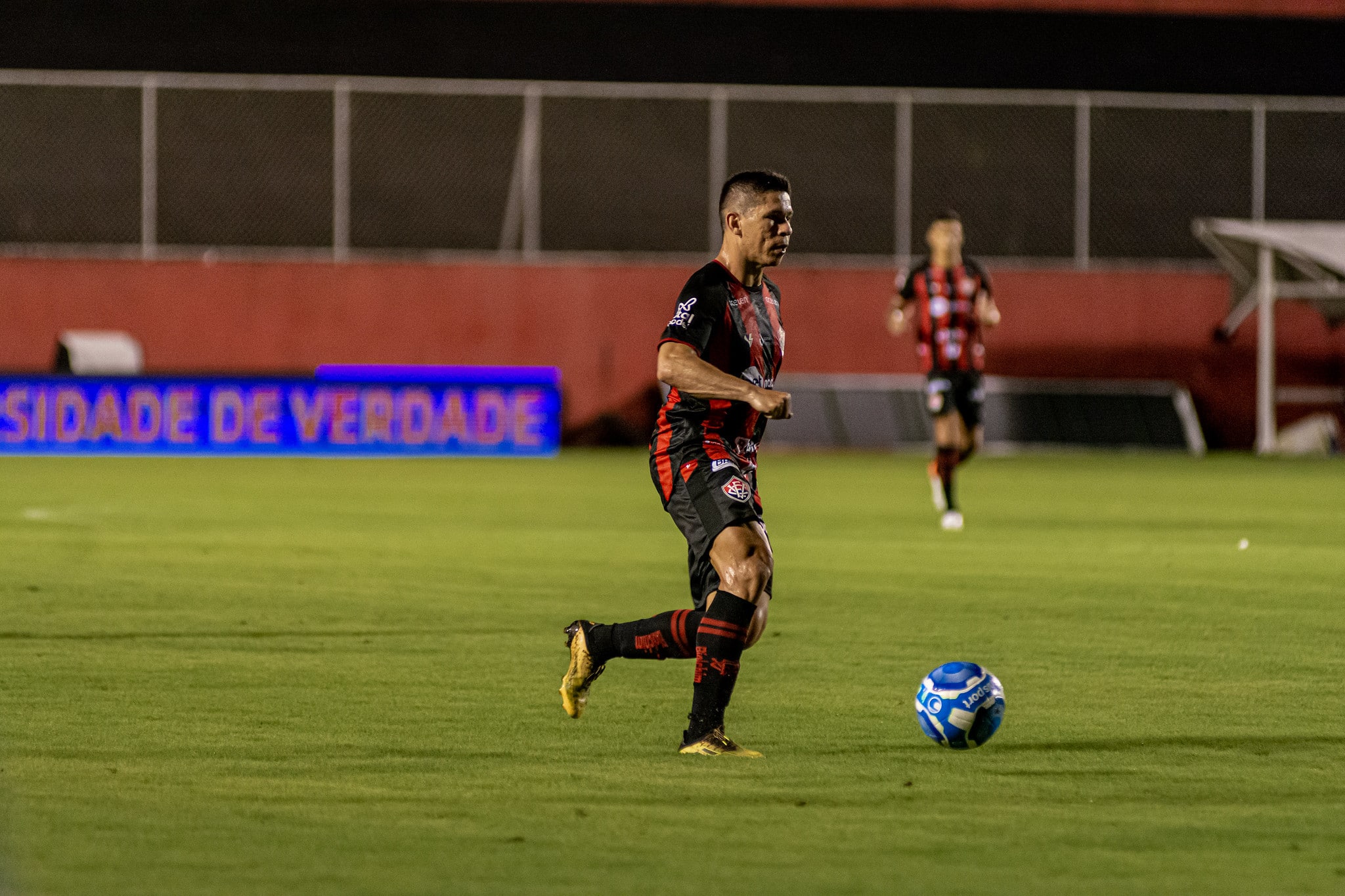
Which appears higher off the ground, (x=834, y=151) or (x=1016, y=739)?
(x=834, y=151)

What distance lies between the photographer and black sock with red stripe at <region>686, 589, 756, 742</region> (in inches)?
259

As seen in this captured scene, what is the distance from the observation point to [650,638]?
22.6ft

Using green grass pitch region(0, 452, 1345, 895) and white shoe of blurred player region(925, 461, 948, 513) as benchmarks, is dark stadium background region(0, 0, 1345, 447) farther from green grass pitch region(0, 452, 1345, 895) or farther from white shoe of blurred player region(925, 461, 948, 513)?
green grass pitch region(0, 452, 1345, 895)

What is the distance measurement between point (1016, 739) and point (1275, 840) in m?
1.58

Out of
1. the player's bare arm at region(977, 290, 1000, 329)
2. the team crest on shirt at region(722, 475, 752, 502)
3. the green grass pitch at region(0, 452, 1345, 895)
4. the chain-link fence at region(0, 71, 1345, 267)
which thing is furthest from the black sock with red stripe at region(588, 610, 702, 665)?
the chain-link fence at region(0, 71, 1345, 267)

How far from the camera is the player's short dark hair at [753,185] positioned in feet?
22.1

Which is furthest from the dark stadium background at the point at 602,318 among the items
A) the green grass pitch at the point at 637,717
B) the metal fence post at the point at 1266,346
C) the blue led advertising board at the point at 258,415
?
the green grass pitch at the point at 637,717

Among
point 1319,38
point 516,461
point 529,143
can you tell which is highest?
point 1319,38

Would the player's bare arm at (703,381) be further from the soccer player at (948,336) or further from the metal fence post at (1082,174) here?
the metal fence post at (1082,174)

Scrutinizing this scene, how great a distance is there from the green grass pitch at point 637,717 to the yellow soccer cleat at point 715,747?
0.37 ft

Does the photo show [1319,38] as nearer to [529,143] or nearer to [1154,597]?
[529,143]

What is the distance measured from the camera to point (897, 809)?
19.0 ft

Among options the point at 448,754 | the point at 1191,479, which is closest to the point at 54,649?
the point at 448,754

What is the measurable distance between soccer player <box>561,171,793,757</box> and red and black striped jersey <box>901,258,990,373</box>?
915cm
